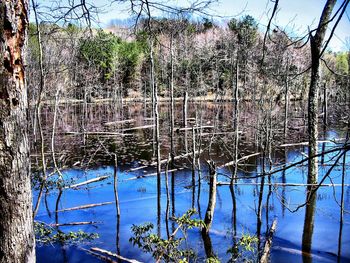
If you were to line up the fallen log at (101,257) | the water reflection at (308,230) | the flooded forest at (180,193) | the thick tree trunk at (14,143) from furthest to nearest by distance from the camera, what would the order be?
the water reflection at (308,230), the fallen log at (101,257), the flooded forest at (180,193), the thick tree trunk at (14,143)

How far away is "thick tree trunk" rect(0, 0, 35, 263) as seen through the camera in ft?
7.98

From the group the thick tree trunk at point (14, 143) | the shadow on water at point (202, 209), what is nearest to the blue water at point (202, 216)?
the shadow on water at point (202, 209)

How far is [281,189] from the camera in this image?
1339cm

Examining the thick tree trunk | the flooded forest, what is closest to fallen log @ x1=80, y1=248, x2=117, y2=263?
the flooded forest

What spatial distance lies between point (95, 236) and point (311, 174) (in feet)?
21.5

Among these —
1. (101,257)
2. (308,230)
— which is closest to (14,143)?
(101,257)

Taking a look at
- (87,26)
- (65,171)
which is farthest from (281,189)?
(87,26)

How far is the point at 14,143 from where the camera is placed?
2.58 metres

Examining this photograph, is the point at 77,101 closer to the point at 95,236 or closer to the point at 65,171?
the point at 65,171

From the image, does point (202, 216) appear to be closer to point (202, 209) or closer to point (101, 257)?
point (202, 209)

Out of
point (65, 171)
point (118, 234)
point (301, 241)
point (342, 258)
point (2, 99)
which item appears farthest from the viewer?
point (65, 171)

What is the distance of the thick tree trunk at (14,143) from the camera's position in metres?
2.43

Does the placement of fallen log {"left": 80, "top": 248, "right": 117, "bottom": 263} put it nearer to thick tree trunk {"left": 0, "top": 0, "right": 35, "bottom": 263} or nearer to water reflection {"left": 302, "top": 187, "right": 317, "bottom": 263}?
water reflection {"left": 302, "top": 187, "right": 317, "bottom": 263}

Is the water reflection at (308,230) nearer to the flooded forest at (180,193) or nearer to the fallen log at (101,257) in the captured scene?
the flooded forest at (180,193)
